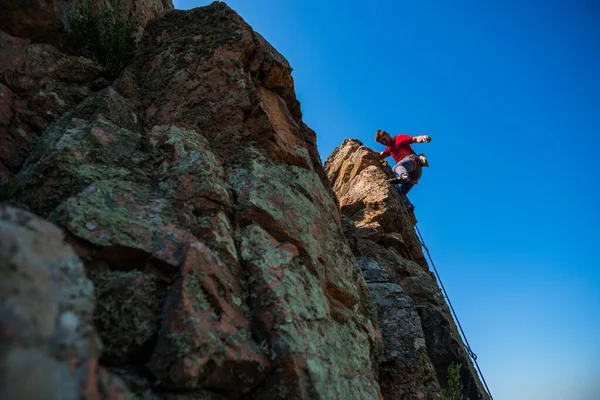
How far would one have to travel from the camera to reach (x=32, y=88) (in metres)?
5.05

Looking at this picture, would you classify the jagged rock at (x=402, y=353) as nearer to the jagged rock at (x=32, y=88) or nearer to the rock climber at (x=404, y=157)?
the jagged rock at (x=32, y=88)

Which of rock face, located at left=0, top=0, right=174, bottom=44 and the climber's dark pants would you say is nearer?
rock face, located at left=0, top=0, right=174, bottom=44

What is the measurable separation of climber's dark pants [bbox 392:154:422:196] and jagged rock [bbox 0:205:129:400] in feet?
43.9

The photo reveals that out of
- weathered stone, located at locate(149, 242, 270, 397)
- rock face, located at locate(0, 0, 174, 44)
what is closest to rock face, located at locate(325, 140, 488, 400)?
weathered stone, located at locate(149, 242, 270, 397)

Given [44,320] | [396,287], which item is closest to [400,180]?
[396,287]

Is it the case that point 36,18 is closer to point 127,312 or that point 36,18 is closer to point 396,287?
point 127,312

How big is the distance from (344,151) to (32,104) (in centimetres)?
1238

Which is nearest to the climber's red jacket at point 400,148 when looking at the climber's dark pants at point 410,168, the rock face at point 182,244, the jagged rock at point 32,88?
the climber's dark pants at point 410,168

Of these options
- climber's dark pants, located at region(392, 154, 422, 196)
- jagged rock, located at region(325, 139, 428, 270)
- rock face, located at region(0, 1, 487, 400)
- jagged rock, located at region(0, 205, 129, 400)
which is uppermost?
climber's dark pants, located at region(392, 154, 422, 196)

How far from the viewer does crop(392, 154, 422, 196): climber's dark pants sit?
47.8ft

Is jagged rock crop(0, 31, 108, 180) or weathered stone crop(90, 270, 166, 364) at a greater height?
jagged rock crop(0, 31, 108, 180)

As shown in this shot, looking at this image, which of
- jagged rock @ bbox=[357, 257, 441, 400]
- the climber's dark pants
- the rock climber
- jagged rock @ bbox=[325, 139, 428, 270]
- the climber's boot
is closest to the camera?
jagged rock @ bbox=[357, 257, 441, 400]

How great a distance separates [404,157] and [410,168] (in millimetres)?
703

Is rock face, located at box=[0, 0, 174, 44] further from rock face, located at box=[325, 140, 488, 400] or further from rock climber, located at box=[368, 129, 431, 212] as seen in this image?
rock climber, located at box=[368, 129, 431, 212]
